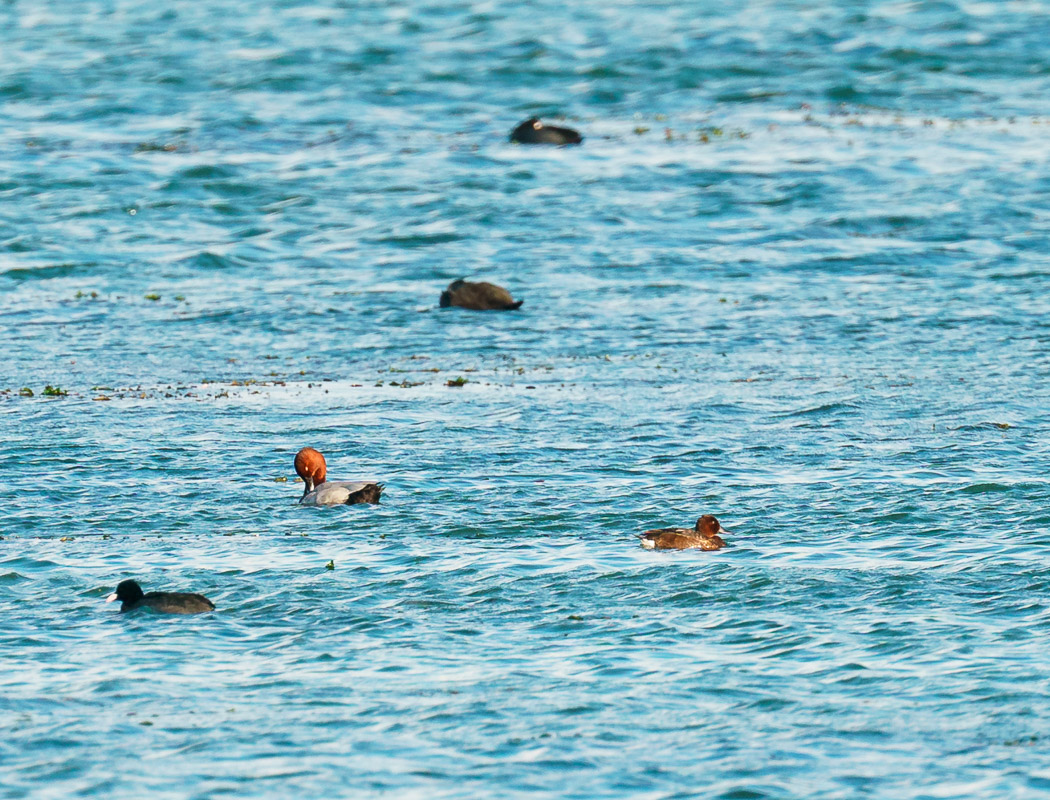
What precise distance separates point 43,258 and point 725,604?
59.9 ft

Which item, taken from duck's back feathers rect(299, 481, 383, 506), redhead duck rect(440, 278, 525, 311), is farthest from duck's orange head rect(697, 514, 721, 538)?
redhead duck rect(440, 278, 525, 311)

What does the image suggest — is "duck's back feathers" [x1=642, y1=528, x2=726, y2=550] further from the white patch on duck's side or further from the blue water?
the white patch on duck's side

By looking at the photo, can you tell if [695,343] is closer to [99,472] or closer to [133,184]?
[99,472]

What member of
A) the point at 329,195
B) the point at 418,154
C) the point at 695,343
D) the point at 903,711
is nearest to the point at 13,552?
the point at 903,711

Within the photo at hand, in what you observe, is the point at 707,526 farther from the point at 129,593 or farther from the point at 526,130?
the point at 526,130

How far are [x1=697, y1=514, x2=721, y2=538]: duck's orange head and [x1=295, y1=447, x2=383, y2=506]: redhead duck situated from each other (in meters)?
3.18

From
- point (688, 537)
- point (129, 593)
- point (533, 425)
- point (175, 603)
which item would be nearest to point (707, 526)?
point (688, 537)

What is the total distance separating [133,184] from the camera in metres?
33.1

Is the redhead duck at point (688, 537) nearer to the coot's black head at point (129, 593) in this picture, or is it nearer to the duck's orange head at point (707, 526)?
the duck's orange head at point (707, 526)

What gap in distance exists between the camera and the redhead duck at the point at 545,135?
3594 cm

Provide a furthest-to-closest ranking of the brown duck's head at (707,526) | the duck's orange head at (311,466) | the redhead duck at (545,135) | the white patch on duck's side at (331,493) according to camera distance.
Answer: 1. the redhead duck at (545,135)
2. the duck's orange head at (311,466)
3. the white patch on duck's side at (331,493)
4. the brown duck's head at (707,526)

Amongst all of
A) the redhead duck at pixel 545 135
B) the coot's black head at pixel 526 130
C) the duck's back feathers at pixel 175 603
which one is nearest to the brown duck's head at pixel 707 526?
the duck's back feathers at pixel 175 603

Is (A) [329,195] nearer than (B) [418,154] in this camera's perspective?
Yes

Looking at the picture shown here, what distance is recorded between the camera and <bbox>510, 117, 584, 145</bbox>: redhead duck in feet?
118
